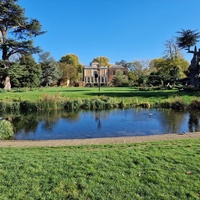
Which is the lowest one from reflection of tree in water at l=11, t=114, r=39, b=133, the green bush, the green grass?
reflection of tree in water at l=11, t=114, r=39, b=133

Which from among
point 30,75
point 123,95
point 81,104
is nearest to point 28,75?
point 30,75

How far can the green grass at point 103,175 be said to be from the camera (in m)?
3.50

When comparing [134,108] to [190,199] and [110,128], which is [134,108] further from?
[190,199]

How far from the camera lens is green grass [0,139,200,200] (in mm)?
3502

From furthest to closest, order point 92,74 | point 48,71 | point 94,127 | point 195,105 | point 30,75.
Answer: point 92,74 < point 48,71 < point 30,75 < point 195,105 < point 94,127

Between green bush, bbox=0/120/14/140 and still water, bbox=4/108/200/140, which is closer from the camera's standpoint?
green bush, bbox=0/120/14/140

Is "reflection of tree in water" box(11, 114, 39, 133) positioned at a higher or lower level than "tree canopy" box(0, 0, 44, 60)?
lower

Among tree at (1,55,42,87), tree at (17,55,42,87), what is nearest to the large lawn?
tree at (1,55,42,87)

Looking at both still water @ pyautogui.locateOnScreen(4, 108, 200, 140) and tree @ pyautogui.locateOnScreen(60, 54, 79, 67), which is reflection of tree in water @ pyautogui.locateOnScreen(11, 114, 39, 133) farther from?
tree @ pyautogui.locateOnScreen(60, 54, 79, 67)

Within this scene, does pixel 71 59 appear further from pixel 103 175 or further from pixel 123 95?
pixel 103 175

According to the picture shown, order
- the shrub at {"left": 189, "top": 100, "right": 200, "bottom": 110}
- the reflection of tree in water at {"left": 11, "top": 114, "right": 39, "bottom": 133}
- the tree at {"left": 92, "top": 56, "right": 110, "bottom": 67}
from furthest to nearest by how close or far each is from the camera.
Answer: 1. the tree at {"left": 92, "top": 56, "right": 110, "bottom": 67}
2. the shrub at {"left": 189, "top": 100, "right": 200, "bottom": 110}
3. the reflection of tree in water at {"left": 11, "top": 114, "right": 39, "bottom": 133}

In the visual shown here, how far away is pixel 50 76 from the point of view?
56.2m

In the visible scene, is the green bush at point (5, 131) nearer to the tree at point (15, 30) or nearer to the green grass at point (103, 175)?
the green grass at point (103, 175)

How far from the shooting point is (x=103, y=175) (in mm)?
4105
